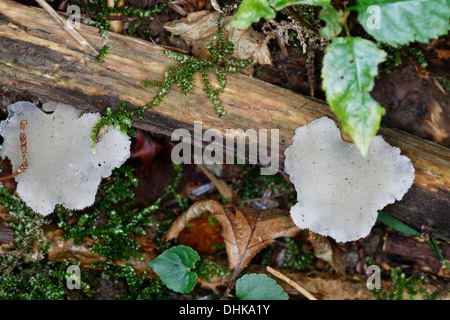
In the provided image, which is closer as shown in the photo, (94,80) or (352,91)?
(352,91)

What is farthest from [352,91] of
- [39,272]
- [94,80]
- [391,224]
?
[39,272]

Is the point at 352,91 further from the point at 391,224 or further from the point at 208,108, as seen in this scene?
the point at 391,224

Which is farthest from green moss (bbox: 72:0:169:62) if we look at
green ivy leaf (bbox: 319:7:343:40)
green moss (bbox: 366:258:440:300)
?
green moss (bbox: 366:258:440:300)

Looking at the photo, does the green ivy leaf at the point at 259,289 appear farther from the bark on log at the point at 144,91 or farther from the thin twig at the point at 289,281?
the bark on log at the point at 144,91

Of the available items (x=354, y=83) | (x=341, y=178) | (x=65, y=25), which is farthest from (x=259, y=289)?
(x=65, y=25)

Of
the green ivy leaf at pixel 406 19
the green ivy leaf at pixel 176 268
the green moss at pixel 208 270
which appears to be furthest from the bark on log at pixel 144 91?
the green moss at pixel 208 270

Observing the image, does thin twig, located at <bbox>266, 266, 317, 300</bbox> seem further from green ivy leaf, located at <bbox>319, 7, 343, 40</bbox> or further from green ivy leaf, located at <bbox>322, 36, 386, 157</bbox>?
green ivy leaf, located at <bbox>319, 7, 343, 40</bbox>
